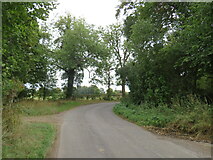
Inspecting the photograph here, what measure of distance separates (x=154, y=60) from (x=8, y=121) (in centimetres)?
1087

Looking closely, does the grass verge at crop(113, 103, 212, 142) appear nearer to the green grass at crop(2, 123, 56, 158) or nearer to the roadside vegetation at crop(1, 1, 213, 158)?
the roadside vegetation at crop(1, 1, 213, 158)

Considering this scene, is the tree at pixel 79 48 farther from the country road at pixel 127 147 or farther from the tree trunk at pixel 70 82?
the country road at pixel 127 147

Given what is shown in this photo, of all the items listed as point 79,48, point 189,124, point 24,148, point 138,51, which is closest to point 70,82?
point 79,48

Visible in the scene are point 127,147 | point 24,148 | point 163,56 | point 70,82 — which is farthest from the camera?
point 70,82

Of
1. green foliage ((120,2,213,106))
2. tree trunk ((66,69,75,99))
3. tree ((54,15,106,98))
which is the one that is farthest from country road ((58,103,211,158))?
tree trunk ((66,69,75,99))

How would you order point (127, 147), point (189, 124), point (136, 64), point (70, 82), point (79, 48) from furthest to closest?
point (70, 82), point (79, 48), point (136, 64), point (189, 124), point (127, 147)

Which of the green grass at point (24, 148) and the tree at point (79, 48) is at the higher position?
the tree at point (79, 48)

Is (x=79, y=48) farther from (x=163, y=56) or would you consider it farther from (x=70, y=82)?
(x=163, y=56)

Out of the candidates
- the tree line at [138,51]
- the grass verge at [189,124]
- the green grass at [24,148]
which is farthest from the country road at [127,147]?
the tree line at [138,51]

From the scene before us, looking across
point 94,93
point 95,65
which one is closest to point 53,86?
point 95,65

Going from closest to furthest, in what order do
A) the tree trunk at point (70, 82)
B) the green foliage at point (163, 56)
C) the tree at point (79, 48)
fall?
the green foliage at point (163, 56)
the tree at point (79, 48)
the tree trunk at point (70, 82)

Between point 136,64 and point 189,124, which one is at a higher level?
point 136,64

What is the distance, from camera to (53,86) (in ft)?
80.5

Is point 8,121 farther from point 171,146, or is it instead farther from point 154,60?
point 154,60
